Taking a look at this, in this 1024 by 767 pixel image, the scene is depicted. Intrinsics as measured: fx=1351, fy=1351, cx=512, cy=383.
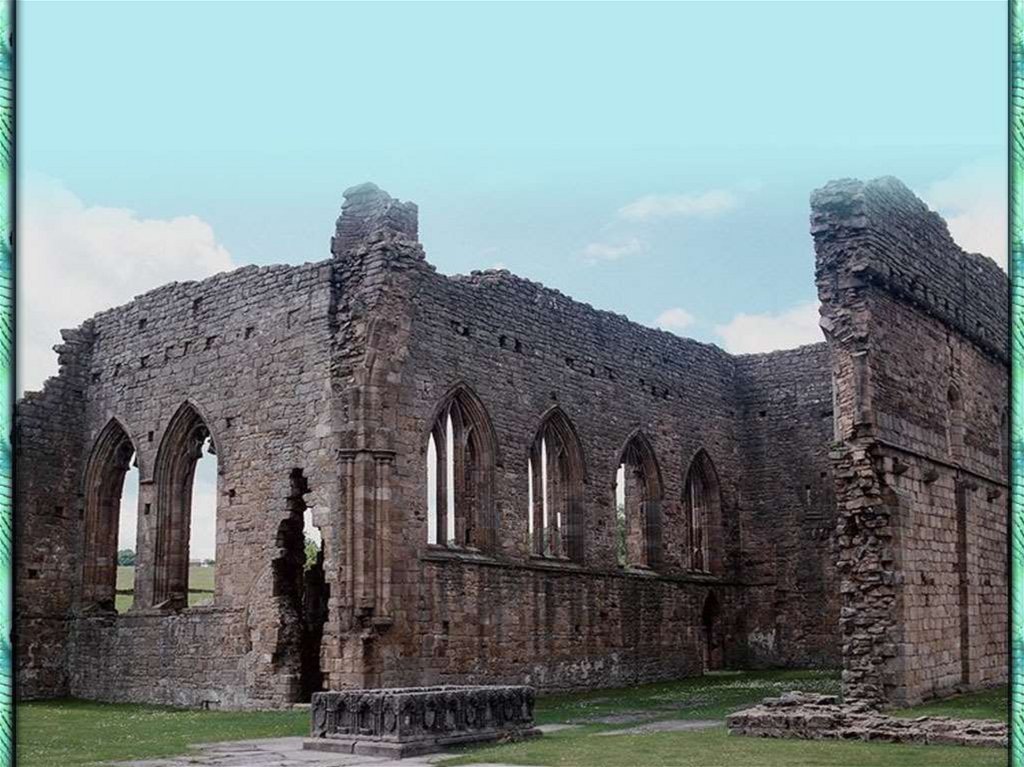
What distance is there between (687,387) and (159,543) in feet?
39.3

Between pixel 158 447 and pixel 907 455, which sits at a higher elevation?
pixel 158 447

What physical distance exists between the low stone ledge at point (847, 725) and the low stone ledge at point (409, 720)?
2656 mm

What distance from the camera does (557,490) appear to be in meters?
25.2

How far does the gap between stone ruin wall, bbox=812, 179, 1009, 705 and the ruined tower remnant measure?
53 millimetres

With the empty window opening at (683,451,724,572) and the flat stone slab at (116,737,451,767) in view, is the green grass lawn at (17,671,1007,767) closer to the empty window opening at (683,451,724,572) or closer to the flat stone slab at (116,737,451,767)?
the flat stone slab at (116,737,451,767)

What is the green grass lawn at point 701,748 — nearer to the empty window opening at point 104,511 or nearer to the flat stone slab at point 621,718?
the flat stone slab at point 621,718

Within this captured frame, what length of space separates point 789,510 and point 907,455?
11512 mm

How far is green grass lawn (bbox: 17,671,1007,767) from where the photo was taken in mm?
12516

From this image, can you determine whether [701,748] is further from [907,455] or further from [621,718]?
[907,455]

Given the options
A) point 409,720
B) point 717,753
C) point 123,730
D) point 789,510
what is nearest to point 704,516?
point 789,510

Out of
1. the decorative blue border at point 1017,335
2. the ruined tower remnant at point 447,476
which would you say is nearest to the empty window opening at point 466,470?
the ruined tower remnant at point 447,476

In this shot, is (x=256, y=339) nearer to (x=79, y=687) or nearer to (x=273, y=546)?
(x=273, y=546)

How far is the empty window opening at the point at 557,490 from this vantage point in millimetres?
24797

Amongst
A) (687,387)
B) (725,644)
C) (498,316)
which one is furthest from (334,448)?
(725,644)
